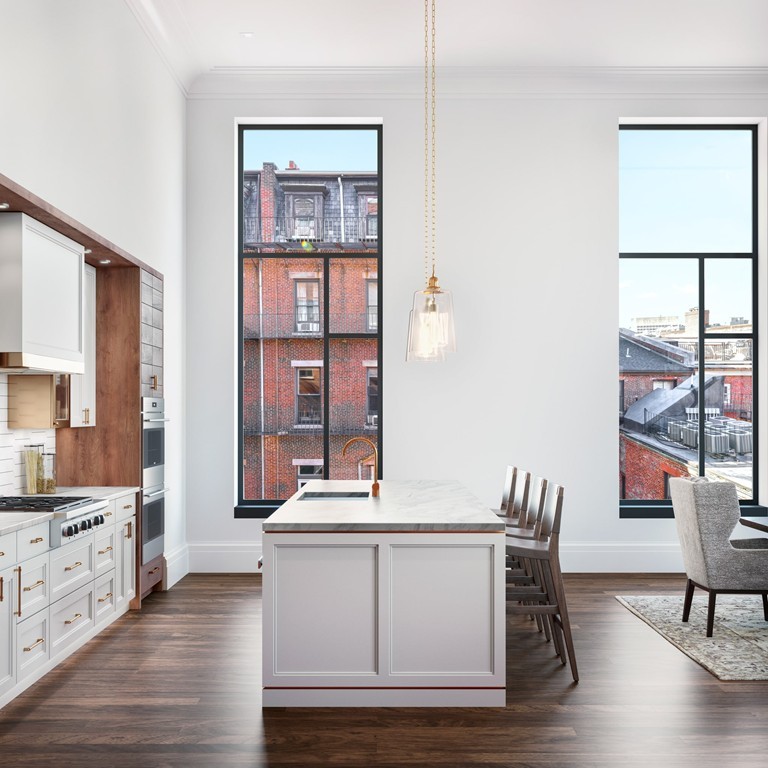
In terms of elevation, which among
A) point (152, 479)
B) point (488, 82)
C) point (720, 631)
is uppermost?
point (488, 82)

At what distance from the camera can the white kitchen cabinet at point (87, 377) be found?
476cm

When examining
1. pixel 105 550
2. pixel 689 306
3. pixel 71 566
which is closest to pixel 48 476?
pixel 105 550

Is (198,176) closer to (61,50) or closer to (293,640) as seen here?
(61,50)

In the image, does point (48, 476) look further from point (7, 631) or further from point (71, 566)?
point (7, 631)

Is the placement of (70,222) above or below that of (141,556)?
above

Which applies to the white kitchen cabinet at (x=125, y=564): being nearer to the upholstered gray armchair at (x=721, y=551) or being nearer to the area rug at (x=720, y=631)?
the area rug at (x=720, y=631)

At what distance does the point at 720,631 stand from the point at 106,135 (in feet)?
15.6

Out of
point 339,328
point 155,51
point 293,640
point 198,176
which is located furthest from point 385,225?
point 293,640

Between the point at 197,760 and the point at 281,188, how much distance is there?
483cm

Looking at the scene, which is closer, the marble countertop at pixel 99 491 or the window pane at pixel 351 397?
the marble countertop at pixel 99 491

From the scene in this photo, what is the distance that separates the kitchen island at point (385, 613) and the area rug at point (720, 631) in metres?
1.41

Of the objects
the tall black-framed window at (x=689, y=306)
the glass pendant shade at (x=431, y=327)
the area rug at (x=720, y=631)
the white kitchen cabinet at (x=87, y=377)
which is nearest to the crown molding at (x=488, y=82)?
the tall black-framed window at (x=689, y=306)

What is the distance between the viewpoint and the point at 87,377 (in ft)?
16.2

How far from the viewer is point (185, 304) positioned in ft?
20.9
